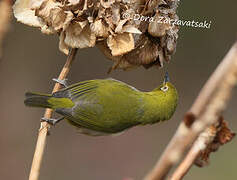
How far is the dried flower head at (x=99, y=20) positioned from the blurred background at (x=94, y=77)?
340 centimetres

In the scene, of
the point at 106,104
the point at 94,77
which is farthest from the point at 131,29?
the point at 94,77

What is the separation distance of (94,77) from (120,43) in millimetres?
4040

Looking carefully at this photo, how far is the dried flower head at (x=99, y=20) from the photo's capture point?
1282 millimetres

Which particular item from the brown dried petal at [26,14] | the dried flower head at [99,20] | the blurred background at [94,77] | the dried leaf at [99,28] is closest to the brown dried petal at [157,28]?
the dried flower head at [99,20]

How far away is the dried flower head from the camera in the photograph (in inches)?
50.5

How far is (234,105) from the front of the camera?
18.9 feet

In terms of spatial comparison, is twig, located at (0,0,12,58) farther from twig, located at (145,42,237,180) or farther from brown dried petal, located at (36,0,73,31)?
brown dried petal, located at (36,0,73,31)

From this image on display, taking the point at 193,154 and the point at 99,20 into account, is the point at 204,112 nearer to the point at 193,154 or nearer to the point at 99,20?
the point at 193,154

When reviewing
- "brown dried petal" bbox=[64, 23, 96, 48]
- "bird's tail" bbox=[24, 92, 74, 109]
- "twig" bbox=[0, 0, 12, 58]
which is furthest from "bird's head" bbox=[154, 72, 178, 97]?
"twig" bbox=[0, 0, 12, 58]

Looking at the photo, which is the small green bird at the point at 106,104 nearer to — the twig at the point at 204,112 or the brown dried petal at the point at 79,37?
the brown dried petal at the point at 79,37

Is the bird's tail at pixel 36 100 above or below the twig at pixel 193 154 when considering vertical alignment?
below

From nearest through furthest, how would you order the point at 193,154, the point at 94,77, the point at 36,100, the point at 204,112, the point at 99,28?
the point at 204,112, the point at 193,154, the point at 99,28, the point at 36,100, the point at 94,77

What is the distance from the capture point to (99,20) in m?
1.28

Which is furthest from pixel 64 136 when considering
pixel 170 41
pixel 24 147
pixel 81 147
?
pixel 170 41
